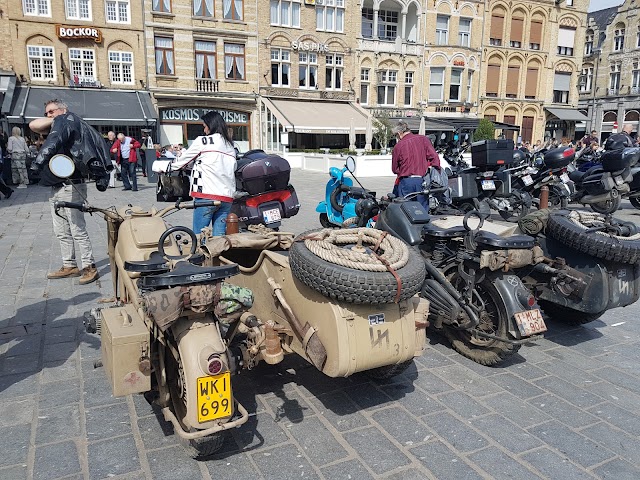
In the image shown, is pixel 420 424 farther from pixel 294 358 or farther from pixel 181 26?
pixel 181 26

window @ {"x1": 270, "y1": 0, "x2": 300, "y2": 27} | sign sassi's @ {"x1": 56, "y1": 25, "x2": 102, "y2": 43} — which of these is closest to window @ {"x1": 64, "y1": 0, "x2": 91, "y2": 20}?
sign sassi's @ {"x1": 56, "y1": 25, "x2": 102, "y2": 43}

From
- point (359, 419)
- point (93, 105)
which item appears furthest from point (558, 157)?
point (93, 105)

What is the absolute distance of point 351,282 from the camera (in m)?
2.59

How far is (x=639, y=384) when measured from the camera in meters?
3.54

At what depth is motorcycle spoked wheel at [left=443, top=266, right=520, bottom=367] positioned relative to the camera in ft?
11.8

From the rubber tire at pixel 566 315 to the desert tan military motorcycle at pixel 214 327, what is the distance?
208cm

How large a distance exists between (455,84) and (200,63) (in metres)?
16.7

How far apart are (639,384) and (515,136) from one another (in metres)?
35.4

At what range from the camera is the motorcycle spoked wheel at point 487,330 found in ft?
11.8

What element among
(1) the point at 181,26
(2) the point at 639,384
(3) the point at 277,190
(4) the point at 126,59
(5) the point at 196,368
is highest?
(1) the point at 181,26

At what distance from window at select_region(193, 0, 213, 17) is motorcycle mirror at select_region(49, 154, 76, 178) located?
25.0 meters

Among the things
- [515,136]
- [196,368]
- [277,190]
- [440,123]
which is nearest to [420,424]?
[196,368]

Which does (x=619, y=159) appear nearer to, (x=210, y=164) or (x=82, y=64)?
(x=210, y=164)

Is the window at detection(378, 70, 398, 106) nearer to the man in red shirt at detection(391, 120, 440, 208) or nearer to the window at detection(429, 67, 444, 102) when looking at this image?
the window at detection(429, 67, 444, 102)
